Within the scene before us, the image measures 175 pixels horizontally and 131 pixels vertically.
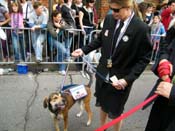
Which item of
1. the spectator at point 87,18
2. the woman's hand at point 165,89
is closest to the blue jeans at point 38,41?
the spectator at point 87,18

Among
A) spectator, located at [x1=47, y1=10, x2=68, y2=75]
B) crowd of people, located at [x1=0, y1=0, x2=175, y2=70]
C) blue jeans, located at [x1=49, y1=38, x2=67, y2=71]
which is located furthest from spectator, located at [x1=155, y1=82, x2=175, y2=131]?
blue jeans, located at [x1=49, y1=38, x2=67, y2=71]

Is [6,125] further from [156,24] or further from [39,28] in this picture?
[156,24]

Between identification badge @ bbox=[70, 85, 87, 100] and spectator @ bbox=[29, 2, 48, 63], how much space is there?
2679 millimetres

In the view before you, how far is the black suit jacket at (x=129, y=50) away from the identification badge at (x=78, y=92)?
30.4 inches

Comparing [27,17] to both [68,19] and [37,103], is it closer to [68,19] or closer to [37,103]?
[68,19]

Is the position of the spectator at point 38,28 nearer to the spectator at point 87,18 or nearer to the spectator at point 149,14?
the spectator at point 87,18

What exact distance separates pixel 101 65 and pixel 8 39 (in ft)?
12.6

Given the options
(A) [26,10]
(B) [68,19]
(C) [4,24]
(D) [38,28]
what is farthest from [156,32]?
(C) [4,24]

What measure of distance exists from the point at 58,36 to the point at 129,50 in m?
3.49

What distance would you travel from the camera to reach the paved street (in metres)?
3.99

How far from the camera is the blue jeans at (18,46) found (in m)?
6.05

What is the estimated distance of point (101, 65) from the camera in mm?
3041

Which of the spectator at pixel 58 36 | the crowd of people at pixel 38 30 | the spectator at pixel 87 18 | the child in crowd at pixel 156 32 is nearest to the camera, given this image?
the spectator at pixel 58 36

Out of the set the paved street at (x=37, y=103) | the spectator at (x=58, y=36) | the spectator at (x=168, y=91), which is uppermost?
the spectator at (x=168, y=91)
